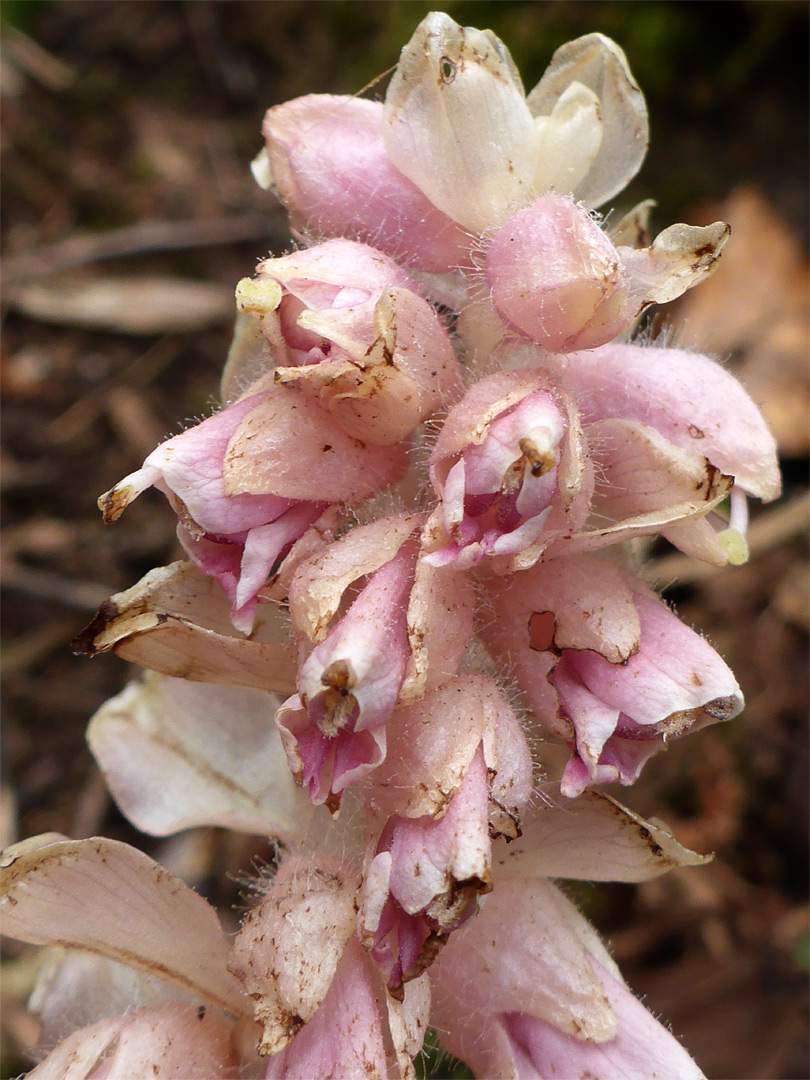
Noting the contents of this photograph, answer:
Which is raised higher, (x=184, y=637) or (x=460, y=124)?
(x=460, y=124)

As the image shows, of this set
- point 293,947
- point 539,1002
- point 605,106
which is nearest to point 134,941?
point 293,947

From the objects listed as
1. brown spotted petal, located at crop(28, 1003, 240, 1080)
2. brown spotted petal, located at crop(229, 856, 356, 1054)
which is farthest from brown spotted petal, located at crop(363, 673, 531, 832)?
brown spotted petal, located at crop(28, 1003, 240, 1080)

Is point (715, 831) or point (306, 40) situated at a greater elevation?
point (306, 40)

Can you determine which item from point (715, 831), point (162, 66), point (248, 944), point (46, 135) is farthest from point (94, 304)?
point (248, 944)

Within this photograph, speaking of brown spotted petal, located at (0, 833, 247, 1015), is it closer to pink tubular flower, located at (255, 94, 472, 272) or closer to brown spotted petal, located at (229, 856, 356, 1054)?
brown spotted petal, located at (229, 856, 356, 1054)

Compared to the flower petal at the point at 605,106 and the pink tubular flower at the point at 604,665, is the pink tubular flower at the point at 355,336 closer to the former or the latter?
the pink tubular flower at the point at 604,665

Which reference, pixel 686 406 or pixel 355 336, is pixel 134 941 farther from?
pixel 686 406

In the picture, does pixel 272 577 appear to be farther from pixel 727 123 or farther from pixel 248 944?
pixel 727 123
